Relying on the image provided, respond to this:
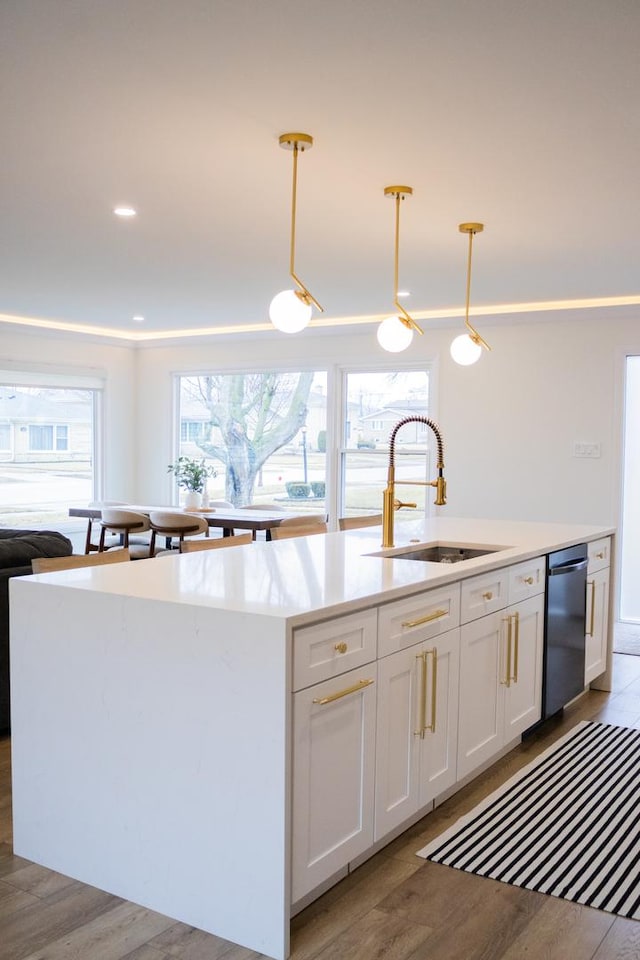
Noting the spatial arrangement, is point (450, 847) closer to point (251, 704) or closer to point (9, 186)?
point (251, 704)

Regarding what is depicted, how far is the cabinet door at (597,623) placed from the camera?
14.3 ft

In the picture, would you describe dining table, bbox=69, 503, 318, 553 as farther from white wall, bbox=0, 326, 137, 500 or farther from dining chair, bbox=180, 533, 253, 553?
dining chair, bbox=180, 533, 253, 553

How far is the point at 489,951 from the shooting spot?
86.4 inches

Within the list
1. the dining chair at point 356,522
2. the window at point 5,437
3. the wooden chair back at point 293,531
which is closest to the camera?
→ the wooden chair back at point 293,531

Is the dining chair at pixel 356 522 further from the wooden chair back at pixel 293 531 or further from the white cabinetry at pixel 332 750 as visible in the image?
the white cabinetry at pixel 332 750

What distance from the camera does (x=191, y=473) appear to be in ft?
23.7

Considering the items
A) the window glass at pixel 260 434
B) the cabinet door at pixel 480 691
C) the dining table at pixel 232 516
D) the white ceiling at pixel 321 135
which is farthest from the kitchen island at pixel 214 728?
the window glass at pixel 260 434

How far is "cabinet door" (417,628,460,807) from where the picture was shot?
9.20 feet

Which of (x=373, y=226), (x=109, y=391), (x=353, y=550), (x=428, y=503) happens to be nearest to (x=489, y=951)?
(x=353, y=550)

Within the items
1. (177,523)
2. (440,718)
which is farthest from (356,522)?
(440,718)

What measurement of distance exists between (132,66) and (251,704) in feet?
6.08

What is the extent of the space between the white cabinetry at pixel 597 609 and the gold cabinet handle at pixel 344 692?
2220 mm

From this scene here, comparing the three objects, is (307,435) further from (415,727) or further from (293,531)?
(415,727)

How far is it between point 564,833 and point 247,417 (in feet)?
20.2
